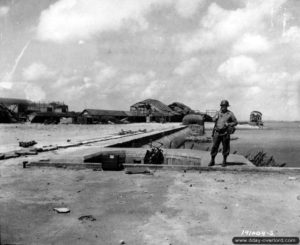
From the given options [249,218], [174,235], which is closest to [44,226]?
[174,235]

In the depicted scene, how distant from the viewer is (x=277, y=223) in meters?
4.83

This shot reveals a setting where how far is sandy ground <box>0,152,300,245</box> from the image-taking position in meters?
4.31

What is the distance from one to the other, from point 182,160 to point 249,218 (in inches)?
342

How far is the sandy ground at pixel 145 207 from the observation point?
431 cm

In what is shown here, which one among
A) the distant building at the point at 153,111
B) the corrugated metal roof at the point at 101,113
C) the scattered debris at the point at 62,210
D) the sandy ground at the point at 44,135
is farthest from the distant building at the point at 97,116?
the scattered debris at the point at 62,210

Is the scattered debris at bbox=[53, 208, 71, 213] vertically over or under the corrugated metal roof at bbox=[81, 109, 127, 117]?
under

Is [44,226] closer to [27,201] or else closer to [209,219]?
[27,201]

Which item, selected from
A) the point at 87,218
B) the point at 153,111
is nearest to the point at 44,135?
the point at 87,218

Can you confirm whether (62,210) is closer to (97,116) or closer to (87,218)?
(87,218)

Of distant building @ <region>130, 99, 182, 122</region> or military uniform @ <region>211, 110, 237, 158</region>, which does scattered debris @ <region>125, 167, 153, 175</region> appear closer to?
military uniform @ <region>211, 110, 237, 158</region>

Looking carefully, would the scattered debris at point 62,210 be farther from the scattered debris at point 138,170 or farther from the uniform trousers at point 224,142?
the uniform trousers at point 224,142

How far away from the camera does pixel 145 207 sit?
562 cm

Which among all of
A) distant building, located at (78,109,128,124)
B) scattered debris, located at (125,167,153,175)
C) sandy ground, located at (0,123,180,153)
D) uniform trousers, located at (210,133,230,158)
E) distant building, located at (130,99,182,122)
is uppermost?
distant building, located at (130,99,182,122)

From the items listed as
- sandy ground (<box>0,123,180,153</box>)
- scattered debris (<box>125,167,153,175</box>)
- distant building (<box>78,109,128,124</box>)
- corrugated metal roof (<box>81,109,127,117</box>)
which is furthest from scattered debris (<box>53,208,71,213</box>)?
corrugated metal roof (<box>81,109,127,117</box>)
